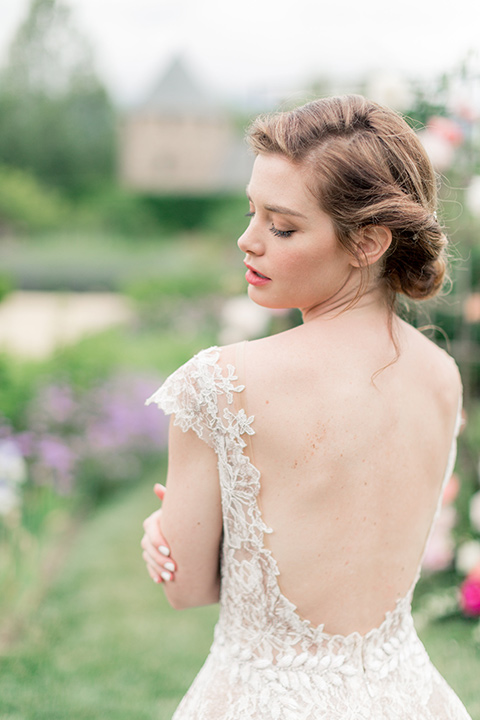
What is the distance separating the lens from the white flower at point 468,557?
332cm

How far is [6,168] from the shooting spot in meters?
35.2

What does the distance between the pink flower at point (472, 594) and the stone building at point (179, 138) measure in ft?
125

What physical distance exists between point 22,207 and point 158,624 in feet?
105

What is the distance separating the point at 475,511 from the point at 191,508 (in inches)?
95.9

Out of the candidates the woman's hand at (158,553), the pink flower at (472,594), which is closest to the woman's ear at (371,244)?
the woman's hand at (158,553)

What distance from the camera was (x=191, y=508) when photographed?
110 cm

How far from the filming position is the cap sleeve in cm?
102

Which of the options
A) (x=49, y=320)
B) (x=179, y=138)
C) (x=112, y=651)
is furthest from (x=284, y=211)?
(x=179, y=138)

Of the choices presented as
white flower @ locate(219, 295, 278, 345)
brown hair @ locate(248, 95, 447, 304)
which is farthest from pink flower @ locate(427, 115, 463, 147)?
brown hair @ locate(248, 95, 447, 304)

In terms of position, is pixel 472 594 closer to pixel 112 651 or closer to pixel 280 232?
pixel 112 651

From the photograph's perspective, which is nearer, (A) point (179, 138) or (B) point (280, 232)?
(B) point (280, 232)

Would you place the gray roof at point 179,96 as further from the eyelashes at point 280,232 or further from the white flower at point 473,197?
the eyelashes at point 280,232

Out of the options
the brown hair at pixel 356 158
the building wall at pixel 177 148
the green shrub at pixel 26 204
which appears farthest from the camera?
the building wall at pixel 177 148

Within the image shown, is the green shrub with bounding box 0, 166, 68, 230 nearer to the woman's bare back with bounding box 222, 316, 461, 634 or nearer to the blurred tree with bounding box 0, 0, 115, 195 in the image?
the blurred tree with bounding box 0, 0, 115, 195
